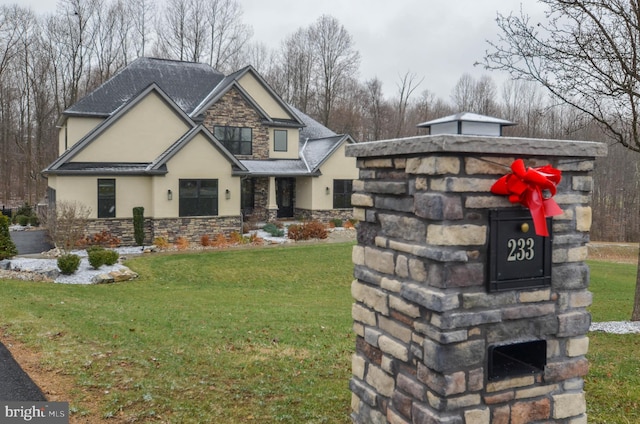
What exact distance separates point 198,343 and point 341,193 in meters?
19.2

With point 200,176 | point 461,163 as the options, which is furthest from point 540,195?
point 200,176

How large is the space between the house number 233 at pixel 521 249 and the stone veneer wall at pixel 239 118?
21.6 m

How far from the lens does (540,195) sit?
321 centimetres

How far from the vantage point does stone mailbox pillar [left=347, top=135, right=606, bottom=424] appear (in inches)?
126

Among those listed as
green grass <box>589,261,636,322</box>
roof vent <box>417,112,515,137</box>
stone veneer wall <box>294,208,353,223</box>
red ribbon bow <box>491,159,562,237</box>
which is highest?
roof vent <box>417,112,515,137</box>

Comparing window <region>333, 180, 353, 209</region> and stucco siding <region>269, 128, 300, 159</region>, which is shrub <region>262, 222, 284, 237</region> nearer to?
window <region>333, 180, 353, 209</region>

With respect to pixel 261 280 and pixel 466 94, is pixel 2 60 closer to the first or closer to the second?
pixel 261 280

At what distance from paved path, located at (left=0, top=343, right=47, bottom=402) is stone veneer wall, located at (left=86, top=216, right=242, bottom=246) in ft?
43.3

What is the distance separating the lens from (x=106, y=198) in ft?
62.9

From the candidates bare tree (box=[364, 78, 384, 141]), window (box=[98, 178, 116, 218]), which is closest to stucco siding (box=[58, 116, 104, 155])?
window (box=[98, 178, 116, 218])

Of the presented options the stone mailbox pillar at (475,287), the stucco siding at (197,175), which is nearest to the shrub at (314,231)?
the stucco siding at (197,175)

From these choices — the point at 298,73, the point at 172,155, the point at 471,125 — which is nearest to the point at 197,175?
the point at 172,155

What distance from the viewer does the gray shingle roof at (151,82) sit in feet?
69.3

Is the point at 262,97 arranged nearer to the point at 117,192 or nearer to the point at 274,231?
the point at 274,231
